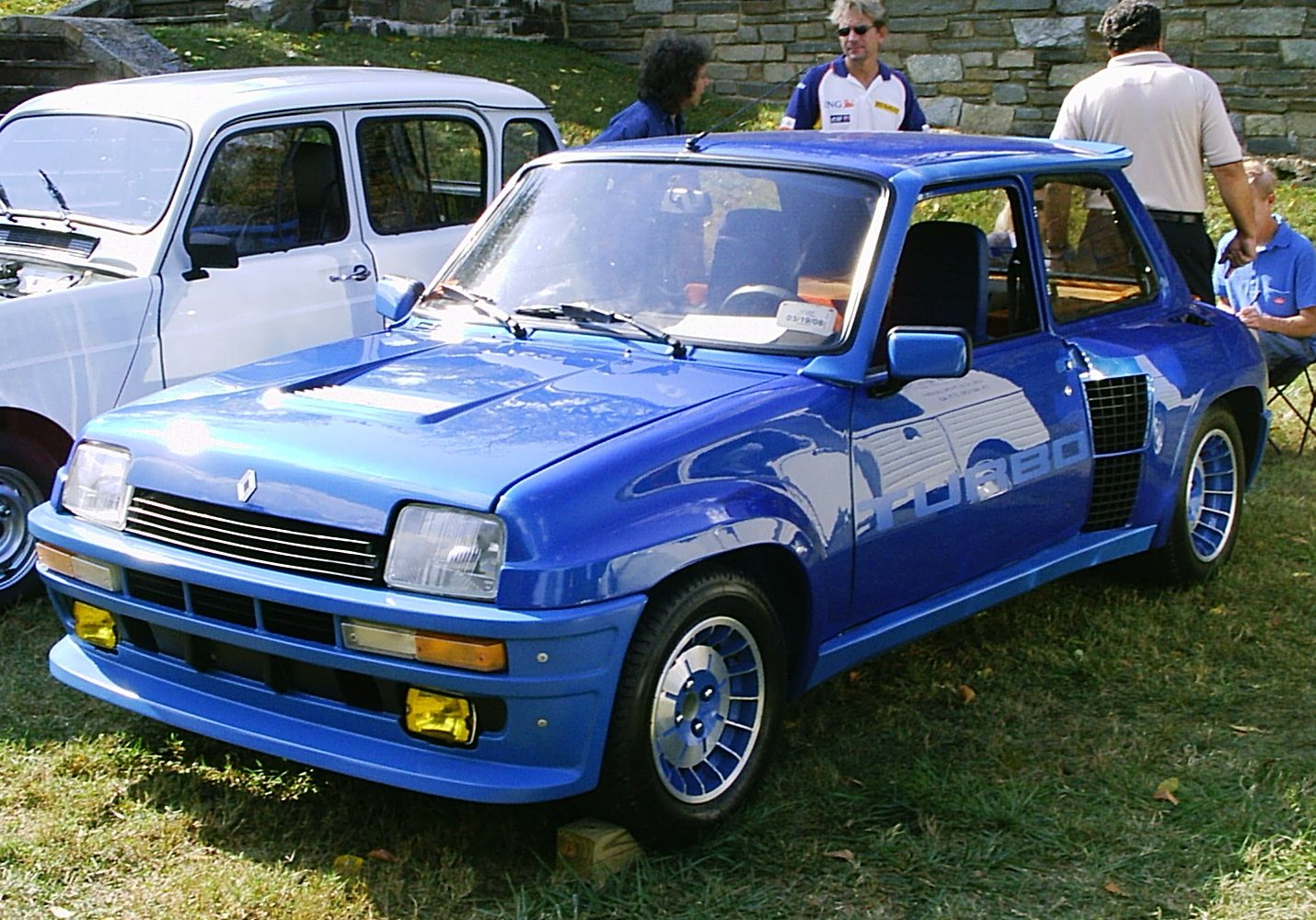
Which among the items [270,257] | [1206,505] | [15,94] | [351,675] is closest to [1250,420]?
[1206,505]

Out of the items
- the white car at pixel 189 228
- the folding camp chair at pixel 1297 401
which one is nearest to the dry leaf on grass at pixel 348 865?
the white car at pixel 189 228

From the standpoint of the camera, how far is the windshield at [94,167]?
630 cm

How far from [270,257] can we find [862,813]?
139 inches

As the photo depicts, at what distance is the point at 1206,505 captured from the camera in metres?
6.30

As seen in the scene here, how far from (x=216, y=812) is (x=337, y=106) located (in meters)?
3.50

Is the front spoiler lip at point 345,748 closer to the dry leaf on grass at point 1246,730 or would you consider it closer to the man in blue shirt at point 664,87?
the dry leaf on grass at point 1246,730

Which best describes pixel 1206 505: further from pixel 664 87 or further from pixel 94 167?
pixel 94 167

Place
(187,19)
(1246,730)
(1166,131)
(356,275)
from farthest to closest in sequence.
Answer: (187,19)
(1166,131)
(356,275)
(1246,730)

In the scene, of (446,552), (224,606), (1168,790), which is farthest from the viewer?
(1168,790)

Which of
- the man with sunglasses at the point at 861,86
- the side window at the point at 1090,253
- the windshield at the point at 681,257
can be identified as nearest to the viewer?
the windshield at the point at 681,257

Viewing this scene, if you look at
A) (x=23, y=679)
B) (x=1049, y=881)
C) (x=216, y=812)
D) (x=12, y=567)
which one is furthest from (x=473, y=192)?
(x=1049, y=881)

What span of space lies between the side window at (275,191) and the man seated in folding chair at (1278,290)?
4291mm

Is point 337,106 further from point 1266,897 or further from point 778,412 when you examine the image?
point 1266,897

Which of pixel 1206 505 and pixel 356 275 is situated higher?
pixel 356 275
